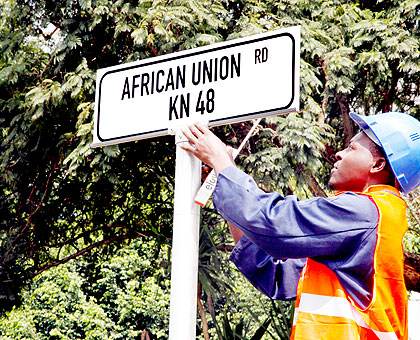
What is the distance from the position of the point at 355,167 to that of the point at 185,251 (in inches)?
24.4

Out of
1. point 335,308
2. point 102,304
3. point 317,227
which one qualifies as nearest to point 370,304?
point 335,308

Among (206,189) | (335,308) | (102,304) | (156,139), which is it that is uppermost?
(156,139)

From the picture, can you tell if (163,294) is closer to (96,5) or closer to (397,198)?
(96,5)

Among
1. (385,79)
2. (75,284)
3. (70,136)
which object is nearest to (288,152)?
(385,79)

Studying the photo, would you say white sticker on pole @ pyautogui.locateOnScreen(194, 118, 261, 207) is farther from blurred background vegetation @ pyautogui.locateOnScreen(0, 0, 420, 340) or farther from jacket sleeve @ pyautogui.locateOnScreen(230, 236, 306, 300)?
blurred background vegetation @ pyautogui.locateOnScreen(0, 0, 420, 340)

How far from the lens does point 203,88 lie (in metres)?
1.87

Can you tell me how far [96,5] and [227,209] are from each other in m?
5.16

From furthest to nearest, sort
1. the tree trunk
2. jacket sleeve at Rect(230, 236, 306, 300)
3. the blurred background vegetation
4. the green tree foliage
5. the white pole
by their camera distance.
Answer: the green tree foliage → the tree trunk → the blurred background vegetation → jacket sleeve at Rect(230, 236, 306, 300) → the white pole

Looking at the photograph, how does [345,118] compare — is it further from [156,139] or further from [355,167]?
[355,167]

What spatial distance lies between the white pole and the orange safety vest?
12.1 inches

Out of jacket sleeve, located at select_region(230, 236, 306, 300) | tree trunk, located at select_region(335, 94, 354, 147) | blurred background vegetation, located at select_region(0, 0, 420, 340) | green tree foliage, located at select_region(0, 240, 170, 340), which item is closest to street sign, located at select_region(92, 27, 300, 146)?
jacket sleeve, located at select_region(230, 236, 306, 300)

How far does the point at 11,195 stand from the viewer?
8070mm

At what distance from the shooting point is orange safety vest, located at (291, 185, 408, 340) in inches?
61.2

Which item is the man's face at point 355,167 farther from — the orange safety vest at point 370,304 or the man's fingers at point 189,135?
the man's fingers at point 189,135
